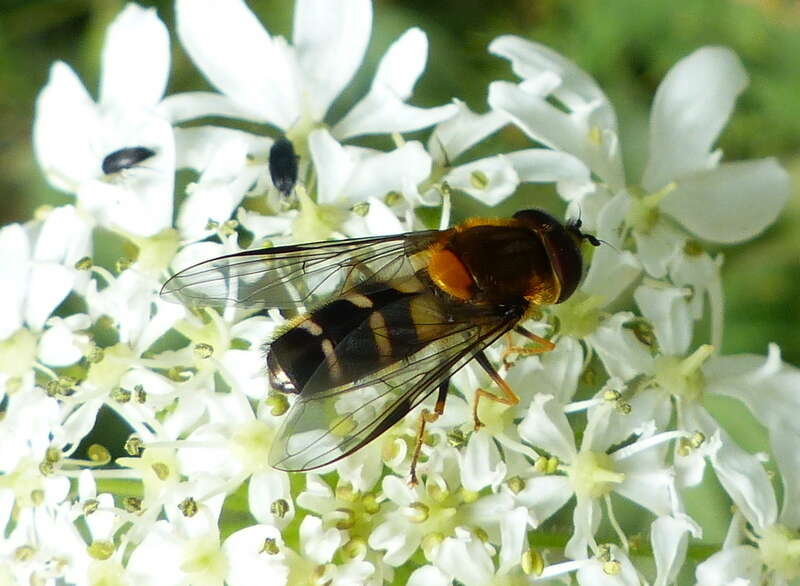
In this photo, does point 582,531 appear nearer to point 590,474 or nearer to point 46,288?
point 590,474

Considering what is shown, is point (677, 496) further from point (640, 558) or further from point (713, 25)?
point (713, 25)

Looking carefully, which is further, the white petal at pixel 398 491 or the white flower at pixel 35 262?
the white flower at pixel 35 262

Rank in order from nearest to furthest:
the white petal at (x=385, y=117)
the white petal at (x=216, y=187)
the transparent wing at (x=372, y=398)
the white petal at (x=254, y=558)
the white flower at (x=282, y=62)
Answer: the transparent wing at (x=372, y=398)
the white petal at (x=254, y=558)
the white petal at (x=216, y=187)
the white petal at (x=385, y=117)
the white flower at (x=282, y=62)

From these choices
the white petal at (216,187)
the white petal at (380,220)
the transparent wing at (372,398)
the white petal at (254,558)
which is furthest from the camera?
the white petal at (216,187)

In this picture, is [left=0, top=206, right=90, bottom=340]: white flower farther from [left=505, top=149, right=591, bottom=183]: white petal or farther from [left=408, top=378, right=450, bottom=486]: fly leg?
[left=505, top=149, right=591, bottom=183]: white petal

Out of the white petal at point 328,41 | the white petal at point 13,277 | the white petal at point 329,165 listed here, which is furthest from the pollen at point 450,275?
the white petal at point 13,277

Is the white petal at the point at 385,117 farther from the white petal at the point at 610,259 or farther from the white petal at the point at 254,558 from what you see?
the white petal at the point at 254,558

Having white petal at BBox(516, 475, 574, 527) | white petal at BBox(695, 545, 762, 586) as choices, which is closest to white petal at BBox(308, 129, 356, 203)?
white petal at BBox(516, 475, 574, 527)
